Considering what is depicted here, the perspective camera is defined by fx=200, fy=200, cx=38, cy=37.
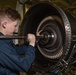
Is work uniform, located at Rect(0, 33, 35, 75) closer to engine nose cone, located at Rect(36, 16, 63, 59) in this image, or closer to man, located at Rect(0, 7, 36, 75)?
man, located at Rect(0, 7, 36, 75)

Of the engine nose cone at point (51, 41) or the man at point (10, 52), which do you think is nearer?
the man at point (10, 52)

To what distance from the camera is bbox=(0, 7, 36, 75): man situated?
0.89 meters

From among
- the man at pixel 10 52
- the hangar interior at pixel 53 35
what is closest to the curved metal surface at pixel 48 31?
the hangar interior at pixel 53 35

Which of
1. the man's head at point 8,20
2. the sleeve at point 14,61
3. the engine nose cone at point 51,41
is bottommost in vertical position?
the sleeve at point 14,61

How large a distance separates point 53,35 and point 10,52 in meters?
0.25

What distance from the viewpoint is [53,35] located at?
1.02m

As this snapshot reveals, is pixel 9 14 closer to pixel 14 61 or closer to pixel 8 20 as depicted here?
pixel 8 20

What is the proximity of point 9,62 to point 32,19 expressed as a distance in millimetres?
364

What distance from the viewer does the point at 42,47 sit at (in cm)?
111

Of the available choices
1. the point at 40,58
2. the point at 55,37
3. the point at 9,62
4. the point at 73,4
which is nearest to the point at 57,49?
the point at 55,37

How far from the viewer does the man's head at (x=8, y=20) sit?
0.96m

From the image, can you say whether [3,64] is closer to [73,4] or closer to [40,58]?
[40,58]

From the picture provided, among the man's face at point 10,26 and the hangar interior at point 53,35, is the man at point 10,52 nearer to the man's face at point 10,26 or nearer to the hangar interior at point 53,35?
the man's face at point 10,26

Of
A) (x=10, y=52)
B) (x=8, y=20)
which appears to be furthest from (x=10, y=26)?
(x=10, y=52)
